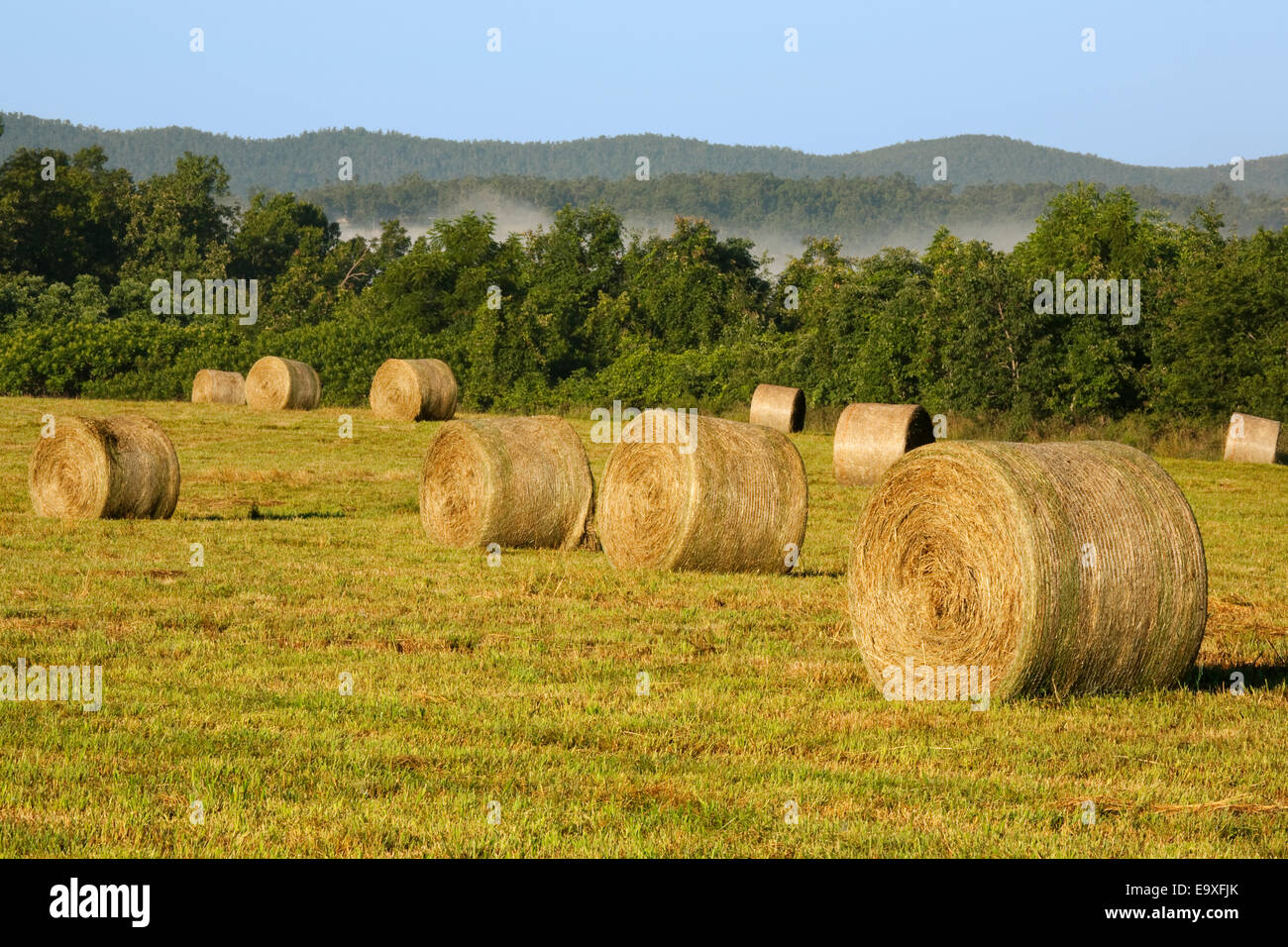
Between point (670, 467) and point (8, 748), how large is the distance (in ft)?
30.4

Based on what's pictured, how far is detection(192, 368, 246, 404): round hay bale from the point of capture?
47344 millimetres

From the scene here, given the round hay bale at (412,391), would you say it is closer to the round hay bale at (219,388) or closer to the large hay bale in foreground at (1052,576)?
the round hay bale at (219,388)

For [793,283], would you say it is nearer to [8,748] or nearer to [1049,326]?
[1049,326]

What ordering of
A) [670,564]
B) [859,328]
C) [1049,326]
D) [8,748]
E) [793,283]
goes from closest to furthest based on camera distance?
[8,748]
[670,564]
[1049,326]
[859,328]
[793,283]

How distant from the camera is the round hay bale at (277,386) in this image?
44688 millimetres

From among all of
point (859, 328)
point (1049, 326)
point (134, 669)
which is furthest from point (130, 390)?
point (134, 669)

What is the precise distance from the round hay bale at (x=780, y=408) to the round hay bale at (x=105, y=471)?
23.0 m

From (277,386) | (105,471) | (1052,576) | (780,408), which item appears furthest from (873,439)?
(277,386)

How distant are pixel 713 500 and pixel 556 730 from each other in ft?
24.5

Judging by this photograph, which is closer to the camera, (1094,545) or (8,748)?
(8,748)

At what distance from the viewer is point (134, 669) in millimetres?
10148

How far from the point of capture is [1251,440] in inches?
1407
